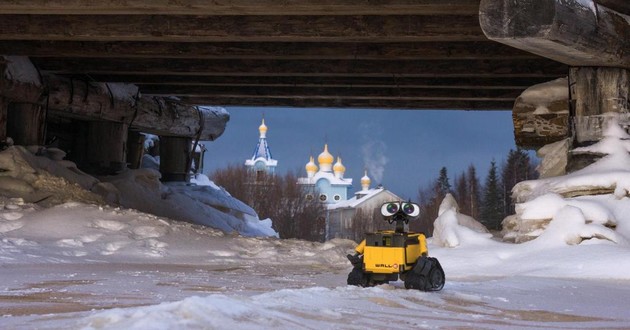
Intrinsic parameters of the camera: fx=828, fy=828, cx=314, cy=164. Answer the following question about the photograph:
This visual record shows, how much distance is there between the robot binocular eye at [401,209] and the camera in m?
7.34

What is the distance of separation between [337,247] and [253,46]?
12.1ft

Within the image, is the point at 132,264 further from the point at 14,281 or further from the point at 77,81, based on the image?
the point at 77,81

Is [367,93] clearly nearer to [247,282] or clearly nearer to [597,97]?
[597,97]

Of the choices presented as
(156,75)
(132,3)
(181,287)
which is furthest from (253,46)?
(181,287)

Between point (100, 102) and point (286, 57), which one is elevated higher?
point (286, 57)

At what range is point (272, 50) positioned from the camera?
13.7 metres

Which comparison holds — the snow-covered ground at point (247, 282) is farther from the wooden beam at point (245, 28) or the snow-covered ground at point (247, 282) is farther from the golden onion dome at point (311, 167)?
the golden onion dome at point (311, 167)

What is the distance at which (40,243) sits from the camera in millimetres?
11164

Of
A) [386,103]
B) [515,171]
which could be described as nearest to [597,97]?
[386,103]

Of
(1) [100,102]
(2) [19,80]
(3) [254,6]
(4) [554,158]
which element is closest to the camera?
(3) [254,6]

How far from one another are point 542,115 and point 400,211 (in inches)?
244

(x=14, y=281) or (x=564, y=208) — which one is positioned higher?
(x=564, y=208)

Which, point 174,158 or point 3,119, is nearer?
point 3,119

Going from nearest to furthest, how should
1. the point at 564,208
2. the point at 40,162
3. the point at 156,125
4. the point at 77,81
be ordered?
the point at 564,208 → the point at 40,162 → the point at 77,81 → the point at 156,125
